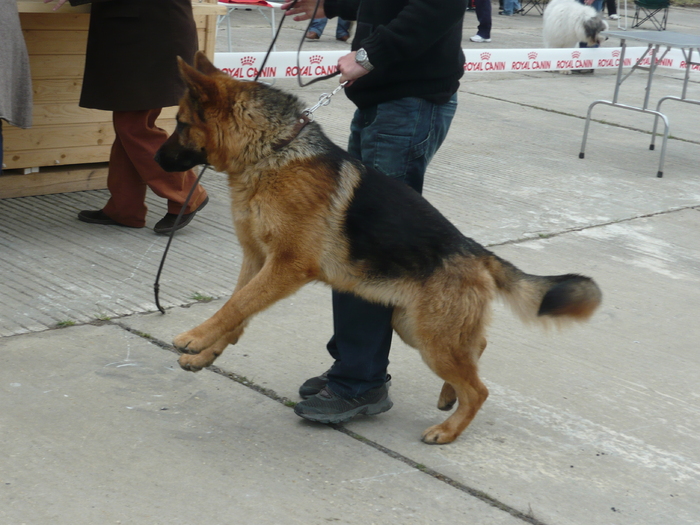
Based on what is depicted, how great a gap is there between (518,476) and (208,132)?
1.83 meters

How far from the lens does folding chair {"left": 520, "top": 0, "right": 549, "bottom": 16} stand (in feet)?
72.0

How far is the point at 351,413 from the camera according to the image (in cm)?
348

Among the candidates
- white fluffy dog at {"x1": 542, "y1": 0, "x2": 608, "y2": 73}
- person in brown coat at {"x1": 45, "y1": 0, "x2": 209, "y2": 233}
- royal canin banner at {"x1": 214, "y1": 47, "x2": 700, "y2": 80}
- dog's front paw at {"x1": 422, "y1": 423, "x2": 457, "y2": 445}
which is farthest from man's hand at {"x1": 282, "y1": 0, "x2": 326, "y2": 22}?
white fluffy dog at {"x1": 542, "y1": 0, "x2": 608, "y2": 73}

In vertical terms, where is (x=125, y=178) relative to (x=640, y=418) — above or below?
above

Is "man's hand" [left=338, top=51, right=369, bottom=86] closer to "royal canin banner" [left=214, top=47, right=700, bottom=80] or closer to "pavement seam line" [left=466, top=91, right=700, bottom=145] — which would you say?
"royal canin banner" [left=214, top=47, right=700, bottom=80]

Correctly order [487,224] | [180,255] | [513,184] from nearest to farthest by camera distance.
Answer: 1. [180,255]
2. [487,224]
3. [513,184]

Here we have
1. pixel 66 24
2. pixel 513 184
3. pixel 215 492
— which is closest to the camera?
pixel 215 492

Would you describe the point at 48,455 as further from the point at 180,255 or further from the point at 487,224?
the point at 487,224

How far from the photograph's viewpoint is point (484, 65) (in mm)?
12117

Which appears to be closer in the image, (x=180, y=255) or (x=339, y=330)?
(x=339, y=330)

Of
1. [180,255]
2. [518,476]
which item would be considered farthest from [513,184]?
[518,476]

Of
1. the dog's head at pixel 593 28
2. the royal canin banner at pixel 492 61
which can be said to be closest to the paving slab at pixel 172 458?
the royal canin banner at pixel 492 61

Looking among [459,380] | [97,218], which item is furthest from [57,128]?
[459,380]

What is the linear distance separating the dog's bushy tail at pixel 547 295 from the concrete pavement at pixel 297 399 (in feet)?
A: 1.87
